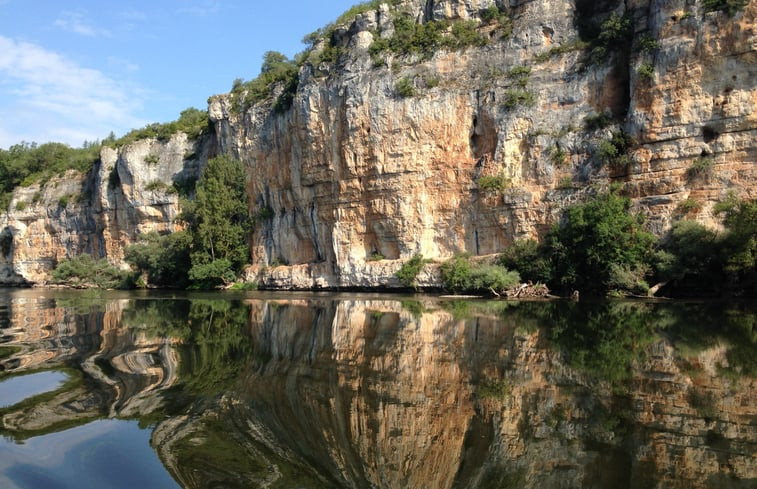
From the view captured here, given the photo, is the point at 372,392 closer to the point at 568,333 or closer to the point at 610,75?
the point at 568,333

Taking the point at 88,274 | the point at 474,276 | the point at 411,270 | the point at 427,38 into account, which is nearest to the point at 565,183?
the point at 474,276

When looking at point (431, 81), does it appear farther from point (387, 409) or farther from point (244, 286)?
point (387, 409)

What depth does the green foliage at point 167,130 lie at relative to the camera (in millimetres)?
56000

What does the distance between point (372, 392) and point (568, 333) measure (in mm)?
7616

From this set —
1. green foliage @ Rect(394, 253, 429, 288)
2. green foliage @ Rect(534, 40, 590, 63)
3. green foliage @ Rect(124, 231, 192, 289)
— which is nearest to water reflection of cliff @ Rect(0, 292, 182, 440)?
green foliage @ Rect(394, 253, 429, 288)

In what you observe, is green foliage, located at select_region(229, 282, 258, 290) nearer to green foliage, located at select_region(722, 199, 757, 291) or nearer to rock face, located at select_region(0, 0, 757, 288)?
rock face, located at select_region(0, 0, 757, 288)

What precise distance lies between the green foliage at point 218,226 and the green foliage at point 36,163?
1042 inches

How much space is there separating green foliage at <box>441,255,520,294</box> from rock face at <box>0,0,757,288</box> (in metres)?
2.34

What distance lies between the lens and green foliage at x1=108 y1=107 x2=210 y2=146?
5600cm

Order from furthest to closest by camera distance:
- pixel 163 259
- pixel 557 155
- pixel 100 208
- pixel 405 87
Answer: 1. pixel 100 208
2. pixel 163 259
3. pixel 405 87
4. pixel 557 155

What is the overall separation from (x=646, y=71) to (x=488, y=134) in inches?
395

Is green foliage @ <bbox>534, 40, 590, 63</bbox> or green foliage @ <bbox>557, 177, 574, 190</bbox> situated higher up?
green foliage @ <bbox>534, 40, 590, 63</bbox>

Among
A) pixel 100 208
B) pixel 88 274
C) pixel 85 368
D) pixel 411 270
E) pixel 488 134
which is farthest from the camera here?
pixel 100 208

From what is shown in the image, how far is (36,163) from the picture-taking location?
71125mm
